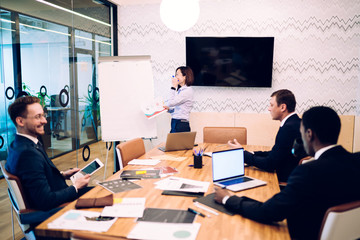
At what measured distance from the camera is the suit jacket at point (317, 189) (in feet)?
4.53

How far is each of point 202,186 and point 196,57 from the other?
131 inches

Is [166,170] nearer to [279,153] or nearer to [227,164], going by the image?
[227,164]

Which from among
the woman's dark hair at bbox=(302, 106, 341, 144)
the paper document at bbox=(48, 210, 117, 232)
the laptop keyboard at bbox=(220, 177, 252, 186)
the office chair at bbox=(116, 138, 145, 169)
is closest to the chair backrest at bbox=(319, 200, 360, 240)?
the woman's dark hair at bbox=(302, 106, 341, 144)

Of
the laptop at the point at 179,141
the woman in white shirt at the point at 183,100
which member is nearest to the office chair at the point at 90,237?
the laptop at the point at 179,141

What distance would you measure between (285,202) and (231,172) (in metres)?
0.77

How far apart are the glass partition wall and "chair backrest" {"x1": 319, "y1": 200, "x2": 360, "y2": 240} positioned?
9.90ft

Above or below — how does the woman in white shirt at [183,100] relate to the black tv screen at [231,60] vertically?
below

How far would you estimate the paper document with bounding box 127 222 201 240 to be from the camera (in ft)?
4.40

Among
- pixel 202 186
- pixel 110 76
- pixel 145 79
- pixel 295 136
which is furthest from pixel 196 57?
pixel 202 186

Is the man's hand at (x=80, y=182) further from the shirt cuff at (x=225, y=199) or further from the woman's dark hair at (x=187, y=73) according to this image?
the woman's dark hair at (x=187, y=73)

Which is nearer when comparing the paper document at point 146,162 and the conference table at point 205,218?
the conference table at point 205,218

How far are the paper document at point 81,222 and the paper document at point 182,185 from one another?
0.53 metres

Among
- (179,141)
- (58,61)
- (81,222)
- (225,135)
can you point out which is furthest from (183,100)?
(81,222)

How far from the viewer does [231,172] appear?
2168mm
